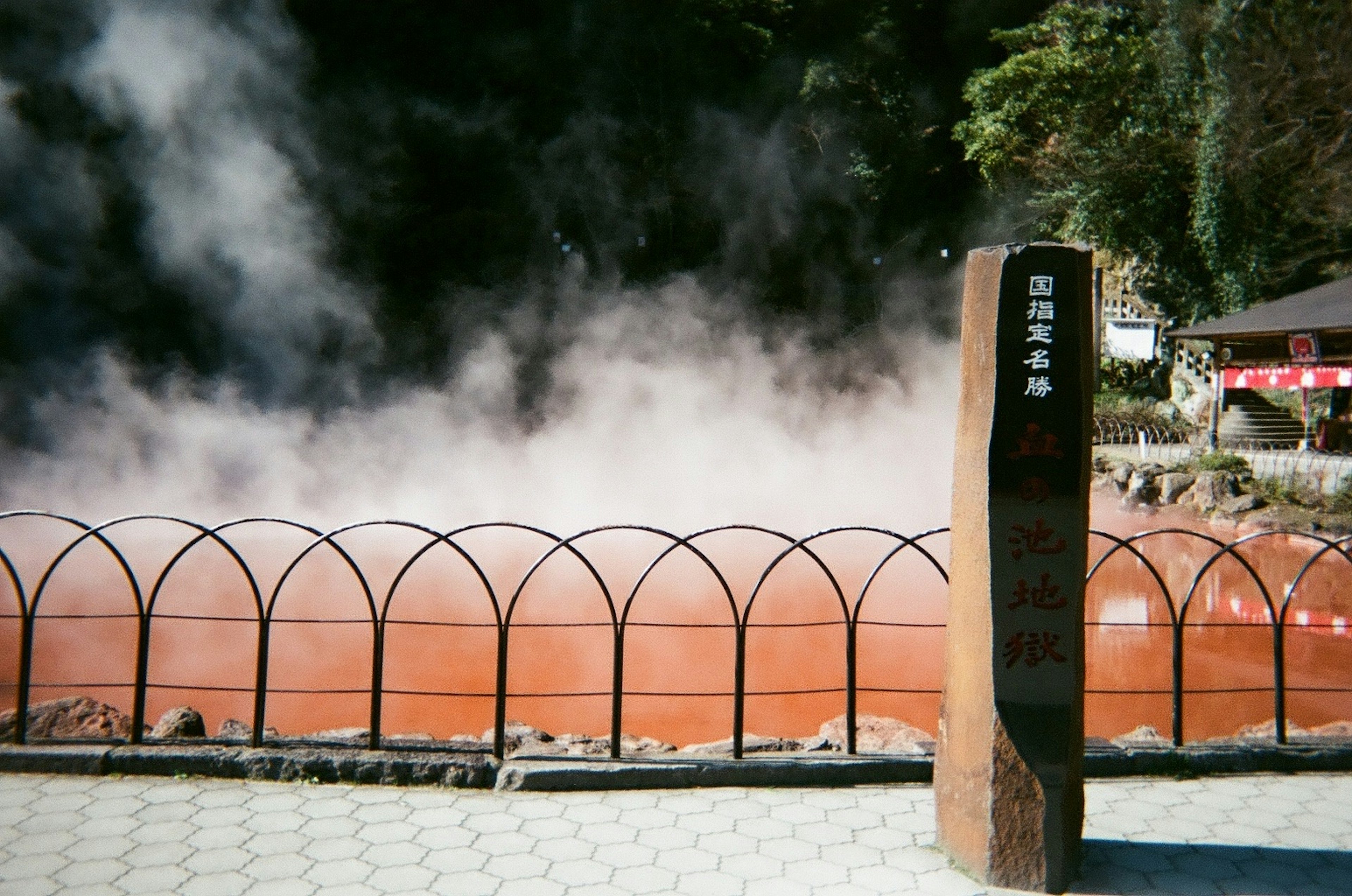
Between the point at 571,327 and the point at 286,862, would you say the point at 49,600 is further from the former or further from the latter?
the point at 571,327

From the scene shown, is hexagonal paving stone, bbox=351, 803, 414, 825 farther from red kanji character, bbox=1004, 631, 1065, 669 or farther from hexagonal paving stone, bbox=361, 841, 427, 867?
red kanji character, bbox=1004, 631, 1065, 669

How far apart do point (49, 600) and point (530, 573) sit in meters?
5.68

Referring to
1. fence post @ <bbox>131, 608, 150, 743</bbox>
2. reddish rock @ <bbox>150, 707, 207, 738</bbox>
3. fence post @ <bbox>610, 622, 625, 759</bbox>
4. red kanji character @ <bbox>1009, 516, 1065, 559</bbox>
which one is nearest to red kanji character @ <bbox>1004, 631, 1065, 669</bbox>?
red kanji character @ <bbox>1009, 516, 1065, 559</bbox>

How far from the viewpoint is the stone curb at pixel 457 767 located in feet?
11.1

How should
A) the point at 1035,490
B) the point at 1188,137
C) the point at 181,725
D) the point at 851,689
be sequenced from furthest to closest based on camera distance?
1. the point at 1188,137
2. the point at 181,725
3. the point at 851,689
4. the point at 1035,490

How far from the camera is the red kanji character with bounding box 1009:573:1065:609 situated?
2799 mm

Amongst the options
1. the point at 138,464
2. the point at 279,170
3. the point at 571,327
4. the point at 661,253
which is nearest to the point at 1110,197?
the point at 661,253

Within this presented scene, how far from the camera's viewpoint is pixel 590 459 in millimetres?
12039

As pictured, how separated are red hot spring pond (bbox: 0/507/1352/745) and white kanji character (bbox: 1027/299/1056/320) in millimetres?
1928

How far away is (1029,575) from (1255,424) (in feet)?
49.6

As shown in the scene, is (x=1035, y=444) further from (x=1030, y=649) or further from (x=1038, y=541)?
(x=1030, y=649)

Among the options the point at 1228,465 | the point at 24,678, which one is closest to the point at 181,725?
the point at 24,678

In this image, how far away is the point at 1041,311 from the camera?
282 centimetres

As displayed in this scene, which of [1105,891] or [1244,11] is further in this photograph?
[1244,11]
